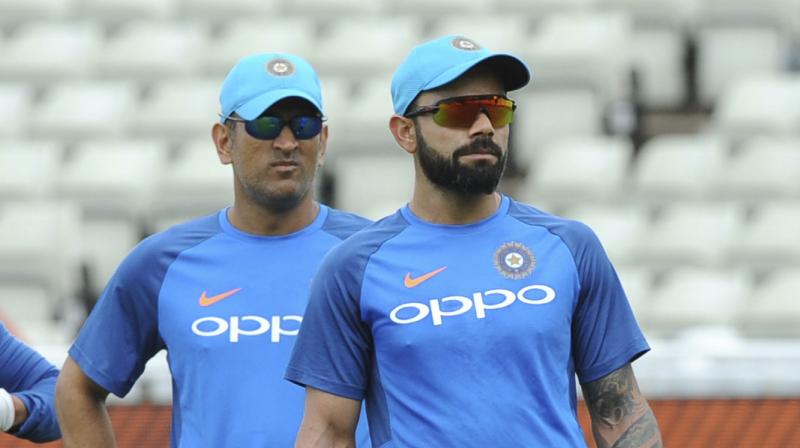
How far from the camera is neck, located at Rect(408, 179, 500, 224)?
13.1ft

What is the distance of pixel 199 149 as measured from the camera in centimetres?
1235

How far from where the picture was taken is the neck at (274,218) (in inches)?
194

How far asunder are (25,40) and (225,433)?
31.4ft

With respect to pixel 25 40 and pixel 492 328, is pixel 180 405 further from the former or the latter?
pixel 25 40

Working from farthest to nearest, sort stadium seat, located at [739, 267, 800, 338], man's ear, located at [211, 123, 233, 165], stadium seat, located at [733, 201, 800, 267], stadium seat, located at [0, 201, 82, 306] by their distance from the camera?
stadium seat, located at [0, 201, 82, 306]
stadium seat, located at [733, 201, 800, 267]
stadium seat, located at [739, 267, 800, 338]
man's ear, located at [211, 123, 233, 165]

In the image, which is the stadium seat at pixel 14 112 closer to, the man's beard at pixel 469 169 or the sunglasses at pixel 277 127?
the sunglasses at pixel 277 127

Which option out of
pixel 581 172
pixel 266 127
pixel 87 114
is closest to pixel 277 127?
pixel 266 127

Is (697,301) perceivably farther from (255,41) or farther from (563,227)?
(563,227)

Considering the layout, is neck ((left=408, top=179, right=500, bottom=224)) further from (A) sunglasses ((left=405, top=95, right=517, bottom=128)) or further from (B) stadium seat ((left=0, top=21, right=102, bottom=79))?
(B) stadium seat ((left=0, top=21, right=102, bottom=79))

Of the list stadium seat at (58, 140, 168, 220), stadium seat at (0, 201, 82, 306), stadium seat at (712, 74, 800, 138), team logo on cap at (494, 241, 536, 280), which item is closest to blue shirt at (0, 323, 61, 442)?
team logo on cap at (494, 241, 536, 280)

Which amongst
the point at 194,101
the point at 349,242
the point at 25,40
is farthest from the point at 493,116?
the point at 25,40

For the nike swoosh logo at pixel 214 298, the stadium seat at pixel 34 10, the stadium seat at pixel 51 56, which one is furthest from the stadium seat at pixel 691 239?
the nike swoosh logo at pixel 214 298

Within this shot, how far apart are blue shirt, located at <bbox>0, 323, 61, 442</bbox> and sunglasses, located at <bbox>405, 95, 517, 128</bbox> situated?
5.04ft

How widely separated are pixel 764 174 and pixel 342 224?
268 inches
